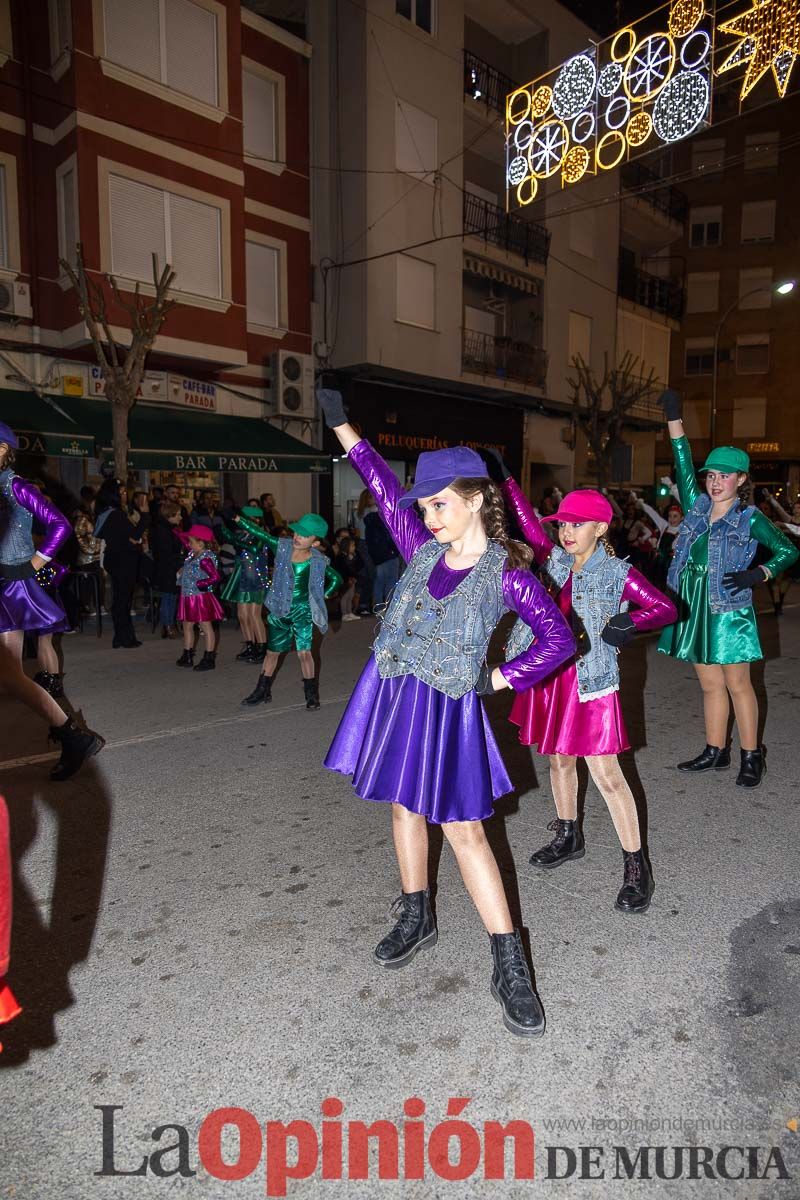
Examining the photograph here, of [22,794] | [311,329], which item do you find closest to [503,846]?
[22,794]

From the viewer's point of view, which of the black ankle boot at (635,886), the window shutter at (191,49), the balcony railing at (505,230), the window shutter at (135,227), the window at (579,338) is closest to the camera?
the black ankle boot at (635,886)

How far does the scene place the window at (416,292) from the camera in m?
20.2

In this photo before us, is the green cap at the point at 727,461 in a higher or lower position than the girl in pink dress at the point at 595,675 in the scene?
higher

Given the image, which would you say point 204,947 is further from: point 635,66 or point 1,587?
point 635,66

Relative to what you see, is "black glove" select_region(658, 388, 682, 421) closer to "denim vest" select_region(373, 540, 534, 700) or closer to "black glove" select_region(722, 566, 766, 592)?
"black glove" select_region(722, 566, 766, 592)

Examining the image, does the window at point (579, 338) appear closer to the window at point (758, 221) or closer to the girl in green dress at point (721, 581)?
the window at point (758, 221)

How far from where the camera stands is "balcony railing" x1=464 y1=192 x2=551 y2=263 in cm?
2244

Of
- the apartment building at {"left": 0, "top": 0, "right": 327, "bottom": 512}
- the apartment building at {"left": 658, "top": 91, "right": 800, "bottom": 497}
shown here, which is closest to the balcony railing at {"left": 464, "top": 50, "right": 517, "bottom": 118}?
the apartment building at {"left": 0, "top": 0, "right": 327, "bottom": 512}

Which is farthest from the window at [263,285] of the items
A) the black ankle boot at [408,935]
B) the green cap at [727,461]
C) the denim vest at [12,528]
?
the black ankle boot at [408,935]

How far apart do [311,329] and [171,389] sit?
4.97 m

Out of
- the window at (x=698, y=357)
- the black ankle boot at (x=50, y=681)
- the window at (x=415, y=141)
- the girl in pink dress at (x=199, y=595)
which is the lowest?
the black ankle boot at (x=50, y=681)

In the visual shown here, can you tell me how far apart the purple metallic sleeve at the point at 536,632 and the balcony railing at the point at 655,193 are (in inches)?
1133

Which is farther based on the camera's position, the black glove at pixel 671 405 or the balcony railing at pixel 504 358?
the balcony railing at pixel 504 358

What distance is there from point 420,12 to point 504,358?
919 cm
